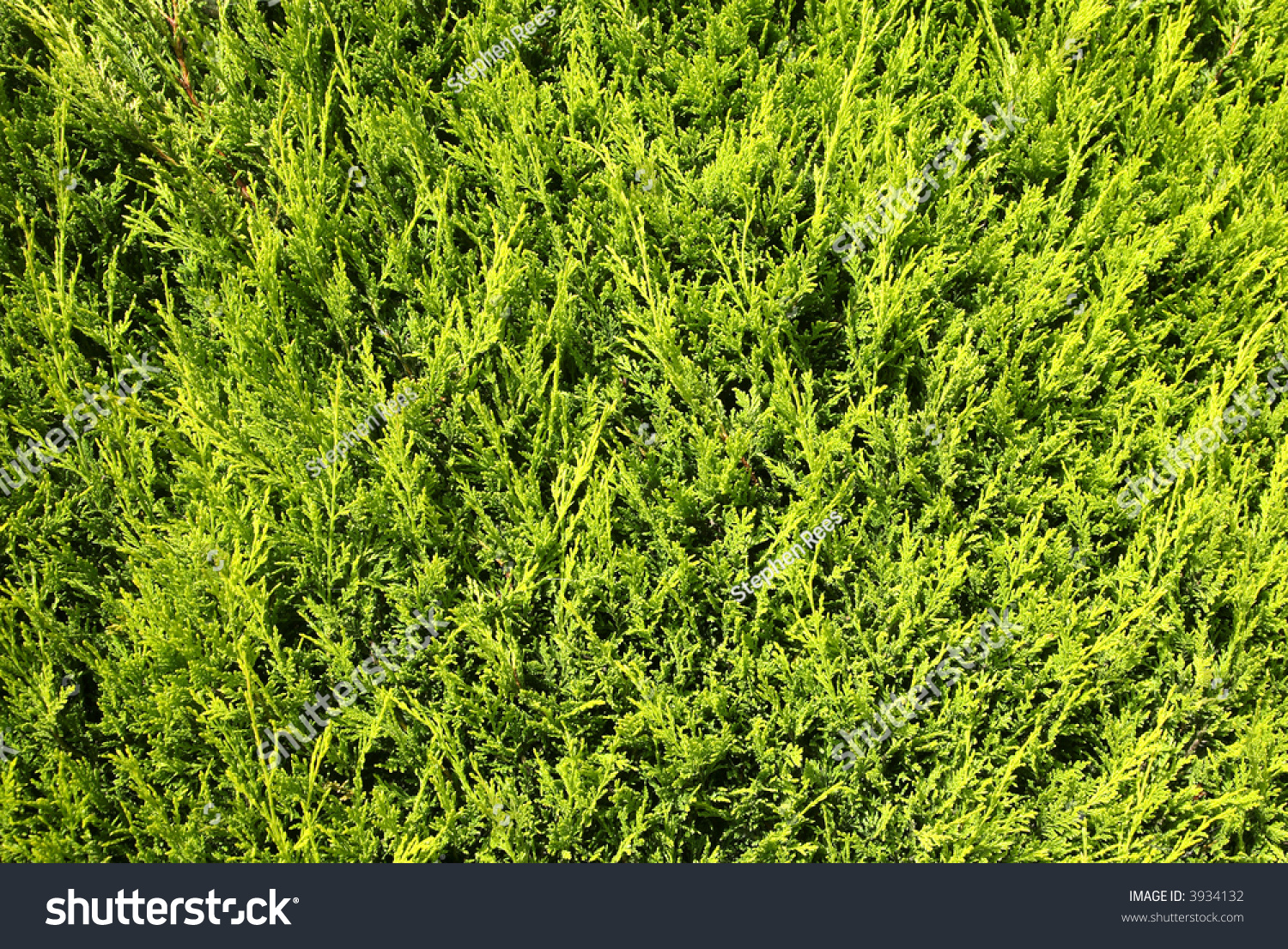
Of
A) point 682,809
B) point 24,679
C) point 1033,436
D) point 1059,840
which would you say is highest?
point 1033,436

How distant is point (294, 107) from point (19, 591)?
8.44 feet

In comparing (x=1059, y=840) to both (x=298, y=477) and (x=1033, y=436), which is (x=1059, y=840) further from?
(x=298, y=477)

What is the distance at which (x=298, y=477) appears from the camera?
3.14 m

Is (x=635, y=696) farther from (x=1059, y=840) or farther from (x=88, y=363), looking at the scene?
(x=88, y=363)

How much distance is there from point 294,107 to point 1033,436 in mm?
3692

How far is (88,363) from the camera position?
354 cm

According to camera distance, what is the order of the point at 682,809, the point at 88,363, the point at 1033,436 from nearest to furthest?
the point at 682,809, the point at 1033,436, the point at 88,363

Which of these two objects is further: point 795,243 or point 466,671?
point 795,243

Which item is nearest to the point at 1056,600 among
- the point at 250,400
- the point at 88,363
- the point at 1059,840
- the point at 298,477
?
the point at 1059,840

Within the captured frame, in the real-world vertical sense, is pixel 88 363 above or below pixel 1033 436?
above

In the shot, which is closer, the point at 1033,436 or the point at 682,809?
the point at 682,809

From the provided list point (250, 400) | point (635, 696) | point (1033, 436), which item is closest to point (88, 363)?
point (250, 400)

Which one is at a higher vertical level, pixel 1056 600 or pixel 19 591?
pixel 19 591

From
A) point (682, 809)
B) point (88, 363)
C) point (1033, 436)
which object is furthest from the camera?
point (88, 363)
